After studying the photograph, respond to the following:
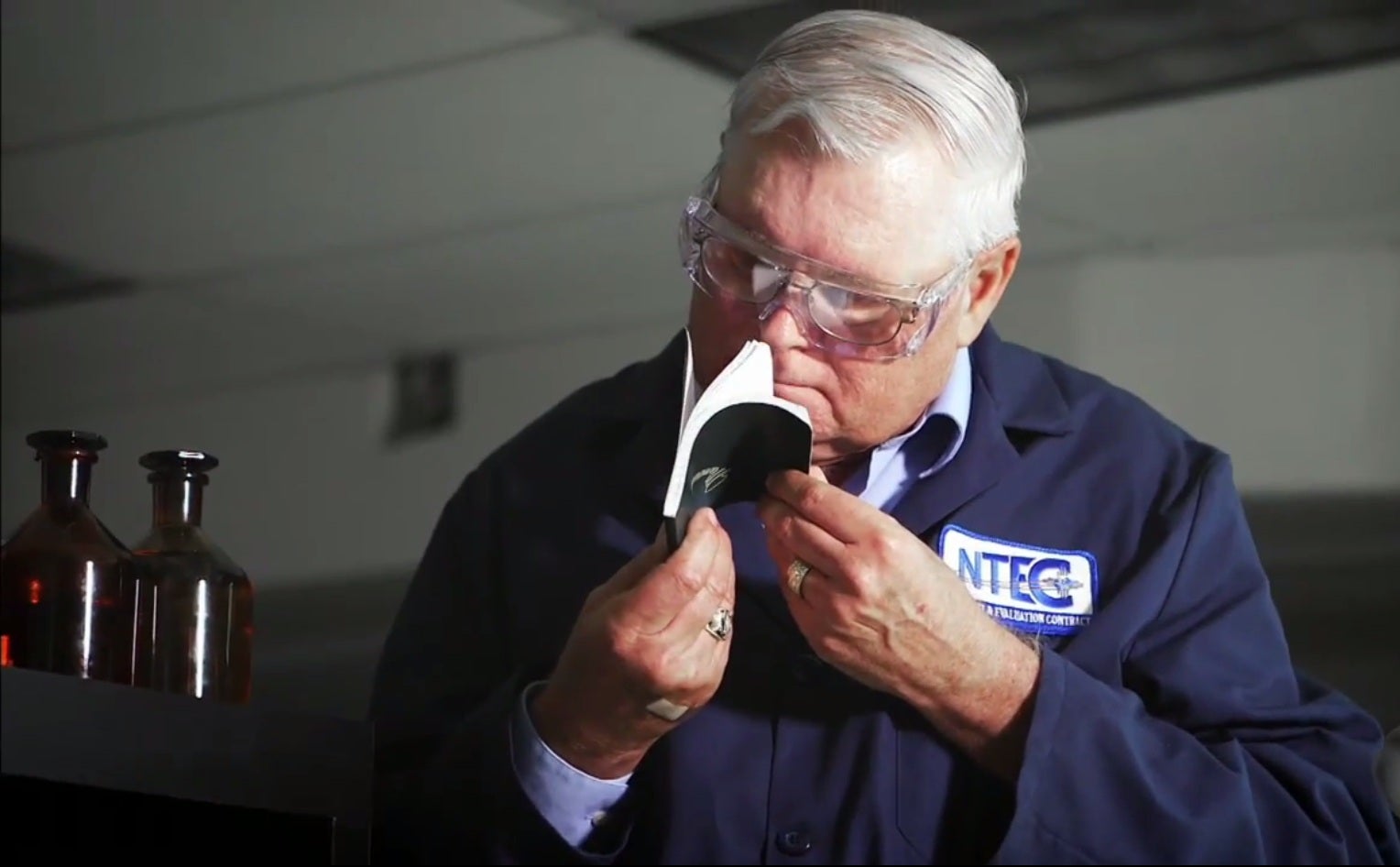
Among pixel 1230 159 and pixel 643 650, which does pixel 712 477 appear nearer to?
pixel 643 650

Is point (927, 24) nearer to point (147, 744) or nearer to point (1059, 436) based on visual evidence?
point (1059, 436)

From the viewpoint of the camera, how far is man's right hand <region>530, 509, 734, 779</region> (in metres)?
1.43

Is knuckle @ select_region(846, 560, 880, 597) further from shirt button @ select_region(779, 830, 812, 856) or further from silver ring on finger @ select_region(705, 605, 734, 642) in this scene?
shirt button @ select_region(779, 830, 812, 856)

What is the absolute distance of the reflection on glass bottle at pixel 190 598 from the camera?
1.59m

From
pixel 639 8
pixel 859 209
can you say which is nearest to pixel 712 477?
pixel 859 209

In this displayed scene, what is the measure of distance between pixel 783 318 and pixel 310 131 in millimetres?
770

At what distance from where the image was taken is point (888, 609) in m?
1.45

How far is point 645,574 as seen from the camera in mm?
1467

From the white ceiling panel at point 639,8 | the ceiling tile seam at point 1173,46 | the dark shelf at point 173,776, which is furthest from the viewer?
the white ceiling panel at point 639,8

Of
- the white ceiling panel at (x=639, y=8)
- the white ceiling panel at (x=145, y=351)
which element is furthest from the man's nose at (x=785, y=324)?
the white ceiling panel at (x=145, y=351)

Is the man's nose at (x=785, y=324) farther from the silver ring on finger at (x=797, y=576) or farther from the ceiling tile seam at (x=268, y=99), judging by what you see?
the ceiling tile seam at (x=268, y=99)

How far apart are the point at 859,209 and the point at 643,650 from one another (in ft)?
1.37

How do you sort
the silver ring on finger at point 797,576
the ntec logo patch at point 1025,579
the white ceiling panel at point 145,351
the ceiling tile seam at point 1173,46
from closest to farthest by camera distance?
1. the silver ring on finger at point 797,576
2. the ntec logo patch at point 1025,579
3. the ceiling tile seam at point 1173,46
4. the white ceiling panel at point 145,351

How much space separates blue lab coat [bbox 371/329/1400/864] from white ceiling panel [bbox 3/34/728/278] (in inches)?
12.2
